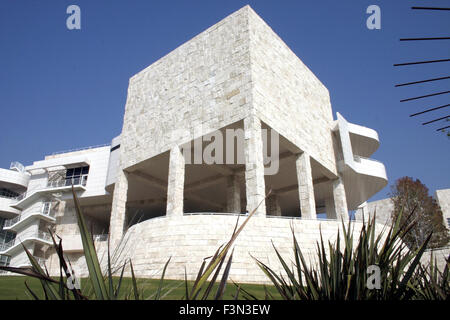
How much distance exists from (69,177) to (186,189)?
572 inches

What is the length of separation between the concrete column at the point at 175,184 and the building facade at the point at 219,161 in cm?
8

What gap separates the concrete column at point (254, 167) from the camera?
660 inches

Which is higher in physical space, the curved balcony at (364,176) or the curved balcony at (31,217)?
the curved balcony at (364,176)

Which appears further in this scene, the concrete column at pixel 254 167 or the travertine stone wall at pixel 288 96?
the travertine stone wall at pixel 288 96

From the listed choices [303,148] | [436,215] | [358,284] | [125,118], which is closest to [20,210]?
[125,118]

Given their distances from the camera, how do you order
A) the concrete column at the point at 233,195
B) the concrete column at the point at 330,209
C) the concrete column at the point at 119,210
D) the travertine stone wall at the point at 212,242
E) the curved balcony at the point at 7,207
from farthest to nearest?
the curved balcony at the point at 7,207 < the concrete column at the point at 330,209 < the concrete column at the point at 233,195 < the concrete column at the point at 119,210 < the travertine stone wall at the point at 212,242

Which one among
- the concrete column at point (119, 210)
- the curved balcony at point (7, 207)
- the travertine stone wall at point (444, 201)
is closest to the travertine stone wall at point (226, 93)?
the concrete column at point (119, 210)

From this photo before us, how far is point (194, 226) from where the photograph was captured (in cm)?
1484

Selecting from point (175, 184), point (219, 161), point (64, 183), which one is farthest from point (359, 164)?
point (64, 183)

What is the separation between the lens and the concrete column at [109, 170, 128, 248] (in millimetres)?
22858

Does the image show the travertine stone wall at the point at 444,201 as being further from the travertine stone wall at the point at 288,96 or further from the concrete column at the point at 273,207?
the concrete column at the point at 273,207

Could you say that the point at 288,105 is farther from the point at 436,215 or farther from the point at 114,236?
the point at 436,215

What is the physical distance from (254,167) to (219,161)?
6938mm

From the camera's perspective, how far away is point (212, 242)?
46.3 ft
